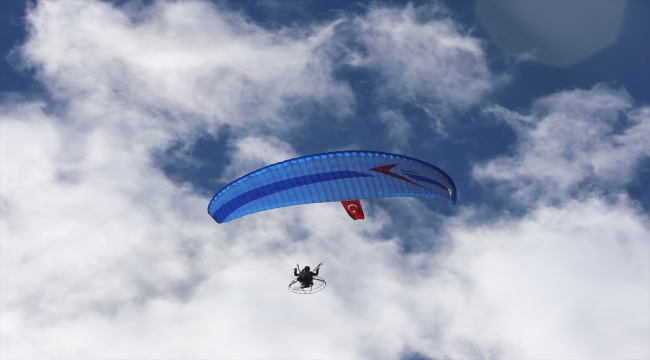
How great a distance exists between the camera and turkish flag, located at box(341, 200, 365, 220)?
39438 mm

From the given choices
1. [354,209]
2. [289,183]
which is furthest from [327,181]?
[354,209]

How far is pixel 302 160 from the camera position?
35.2 m

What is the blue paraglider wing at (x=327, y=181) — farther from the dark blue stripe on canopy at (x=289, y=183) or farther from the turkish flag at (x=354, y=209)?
the turkish flag at (x=354, y=209)

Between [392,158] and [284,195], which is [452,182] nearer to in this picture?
[392,158]

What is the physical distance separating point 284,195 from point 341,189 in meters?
3.09

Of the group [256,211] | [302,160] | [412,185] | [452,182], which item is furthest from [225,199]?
[452,182]

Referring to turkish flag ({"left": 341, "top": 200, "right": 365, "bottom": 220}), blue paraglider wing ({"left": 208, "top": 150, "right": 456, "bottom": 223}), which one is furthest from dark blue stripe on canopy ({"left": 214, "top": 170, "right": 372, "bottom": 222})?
turkish flag ({"left": 341, "top": 200, "right": 365, "bottom": 220})

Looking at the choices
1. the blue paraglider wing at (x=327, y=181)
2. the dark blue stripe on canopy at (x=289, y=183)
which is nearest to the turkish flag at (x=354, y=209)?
the blue paraglider wing at (x=327, y=181)

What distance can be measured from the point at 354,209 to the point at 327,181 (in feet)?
14.0

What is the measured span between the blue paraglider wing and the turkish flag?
335 cm

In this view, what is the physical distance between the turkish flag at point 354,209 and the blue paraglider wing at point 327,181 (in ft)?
11.0

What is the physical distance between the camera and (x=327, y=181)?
36000mm

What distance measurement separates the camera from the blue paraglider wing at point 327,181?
35531 mm

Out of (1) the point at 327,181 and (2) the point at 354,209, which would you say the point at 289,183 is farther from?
(2) the point at 354,209
